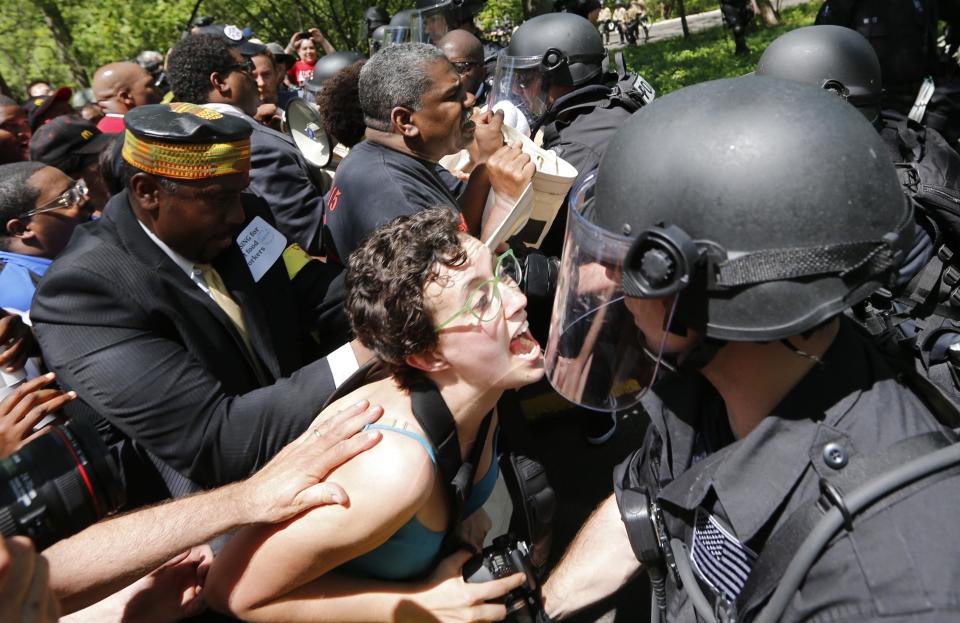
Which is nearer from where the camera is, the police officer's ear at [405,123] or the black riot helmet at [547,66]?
the police officer's ear at [405,123]

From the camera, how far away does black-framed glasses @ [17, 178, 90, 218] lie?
9.93ft

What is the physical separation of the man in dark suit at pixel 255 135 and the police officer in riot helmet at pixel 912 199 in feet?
8.19

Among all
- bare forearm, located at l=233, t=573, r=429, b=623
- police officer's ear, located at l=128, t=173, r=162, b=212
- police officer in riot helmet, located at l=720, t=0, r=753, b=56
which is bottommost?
police officer in riot helmet, located at l=720, t=0, r=753, b=56

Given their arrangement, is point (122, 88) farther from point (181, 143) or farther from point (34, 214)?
point (181, 143)

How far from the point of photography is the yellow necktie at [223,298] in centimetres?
234

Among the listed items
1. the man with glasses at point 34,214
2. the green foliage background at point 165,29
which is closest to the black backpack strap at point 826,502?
the man with glasses at point 34,214

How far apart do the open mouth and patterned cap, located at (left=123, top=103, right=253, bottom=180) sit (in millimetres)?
1148

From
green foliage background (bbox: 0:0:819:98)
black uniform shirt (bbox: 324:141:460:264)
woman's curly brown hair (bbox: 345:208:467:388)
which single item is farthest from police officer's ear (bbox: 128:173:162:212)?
green foliage background (bbox: 0:0:819:98)

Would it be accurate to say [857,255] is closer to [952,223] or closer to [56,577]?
[952,223]

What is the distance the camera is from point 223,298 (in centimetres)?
236

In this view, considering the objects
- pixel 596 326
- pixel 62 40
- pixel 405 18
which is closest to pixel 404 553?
pixel 596 326

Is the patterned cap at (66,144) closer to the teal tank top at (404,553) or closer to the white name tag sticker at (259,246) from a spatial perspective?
the white name tag sticker at (259,246)

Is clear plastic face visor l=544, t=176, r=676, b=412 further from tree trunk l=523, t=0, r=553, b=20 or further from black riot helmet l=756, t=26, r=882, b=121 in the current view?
tree trunk l=523, t=0, r=553, b=20

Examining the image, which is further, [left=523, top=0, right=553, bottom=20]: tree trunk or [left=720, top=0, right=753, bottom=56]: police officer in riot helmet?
[left=720, top=0, right=753, bottom=56]: police officer in riot helmet
